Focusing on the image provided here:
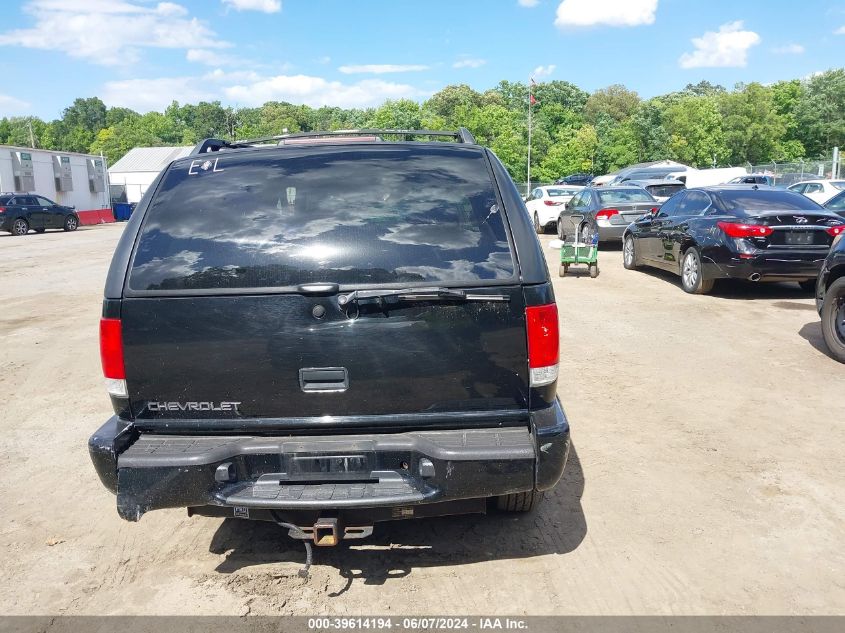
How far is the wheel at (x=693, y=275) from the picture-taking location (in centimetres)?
1041

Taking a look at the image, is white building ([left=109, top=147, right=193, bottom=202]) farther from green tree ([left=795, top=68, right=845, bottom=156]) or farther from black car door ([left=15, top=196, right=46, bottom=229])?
green tree ([left=795, top=68, right=845, bottom=156])

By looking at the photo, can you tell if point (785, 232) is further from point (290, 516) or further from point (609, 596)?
point (290, 516)

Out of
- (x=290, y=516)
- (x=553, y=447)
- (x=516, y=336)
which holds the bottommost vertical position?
(x=290, y=516)

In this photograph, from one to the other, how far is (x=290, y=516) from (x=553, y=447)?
125 centimetres

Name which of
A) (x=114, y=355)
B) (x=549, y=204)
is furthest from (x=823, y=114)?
(x=114, y=355)

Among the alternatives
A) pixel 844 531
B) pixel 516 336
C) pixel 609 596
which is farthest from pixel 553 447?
pixel 844 531

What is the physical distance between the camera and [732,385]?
6238 mm

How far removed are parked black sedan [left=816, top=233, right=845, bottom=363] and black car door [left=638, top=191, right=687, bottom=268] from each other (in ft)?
15.7

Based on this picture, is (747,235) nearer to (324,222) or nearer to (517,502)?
(517,502)

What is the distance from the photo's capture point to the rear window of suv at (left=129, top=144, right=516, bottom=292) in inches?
121

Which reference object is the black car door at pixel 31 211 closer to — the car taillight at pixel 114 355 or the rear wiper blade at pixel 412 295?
the car taillight at pixel 114 355

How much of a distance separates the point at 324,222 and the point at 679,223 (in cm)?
938

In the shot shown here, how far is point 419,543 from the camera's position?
3.67 meters

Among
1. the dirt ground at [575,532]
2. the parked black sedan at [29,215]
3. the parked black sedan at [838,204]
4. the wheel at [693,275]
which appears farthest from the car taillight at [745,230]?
the parked black sedan at [29,215]
